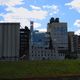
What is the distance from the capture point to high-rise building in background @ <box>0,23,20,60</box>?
119 feet

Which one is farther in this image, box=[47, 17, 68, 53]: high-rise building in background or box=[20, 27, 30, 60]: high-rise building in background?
box=[47, 17, 68, 53]: high-rise building in background

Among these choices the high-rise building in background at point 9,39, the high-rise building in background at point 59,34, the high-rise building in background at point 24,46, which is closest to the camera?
the high-rise building in background at point 9,39

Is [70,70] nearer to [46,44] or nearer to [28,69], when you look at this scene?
[28,69]

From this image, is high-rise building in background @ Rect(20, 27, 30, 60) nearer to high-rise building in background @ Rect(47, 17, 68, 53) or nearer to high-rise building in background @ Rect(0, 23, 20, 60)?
high-rise building in background @ Rect(0, 23, 20, 60)

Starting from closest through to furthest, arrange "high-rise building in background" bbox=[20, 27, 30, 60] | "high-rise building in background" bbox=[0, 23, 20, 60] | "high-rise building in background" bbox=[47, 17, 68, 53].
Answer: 1. "high-rise building in background" bbox=[0, 23, 20, 60]
2. "high-rise building in background" bbox=[20, 27, 30, 60]
3. "high-rise building in background" bbox=[47, 17, 68, 53]

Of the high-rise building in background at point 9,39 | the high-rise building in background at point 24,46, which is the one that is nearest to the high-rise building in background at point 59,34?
the high-rise building in background at point 24,46

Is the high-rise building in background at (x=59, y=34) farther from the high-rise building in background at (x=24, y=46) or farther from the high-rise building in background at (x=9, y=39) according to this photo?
the high-rise building in background at (x=9, y=39)

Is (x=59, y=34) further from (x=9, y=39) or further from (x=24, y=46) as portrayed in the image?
(x=9, y=39)

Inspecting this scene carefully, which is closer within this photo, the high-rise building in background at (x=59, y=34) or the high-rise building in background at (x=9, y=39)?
the high-rise building in background at (x=9, y=39)

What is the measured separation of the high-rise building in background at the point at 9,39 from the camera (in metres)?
36.3

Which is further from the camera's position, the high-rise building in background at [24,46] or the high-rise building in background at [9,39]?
the high-rise building in background at [24,46]

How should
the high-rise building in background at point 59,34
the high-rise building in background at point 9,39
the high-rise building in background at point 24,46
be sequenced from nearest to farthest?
the high-rise building in background at point 9,39 → the high-rise building in background at point 24,46 → the high-rise building in background at point 59,34

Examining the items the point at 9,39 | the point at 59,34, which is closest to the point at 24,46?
the point at 9,39

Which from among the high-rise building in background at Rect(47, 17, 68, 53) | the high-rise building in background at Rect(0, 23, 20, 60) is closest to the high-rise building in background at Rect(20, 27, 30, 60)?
the high-rise building in background at Rect(0, 23, 20, 60)
